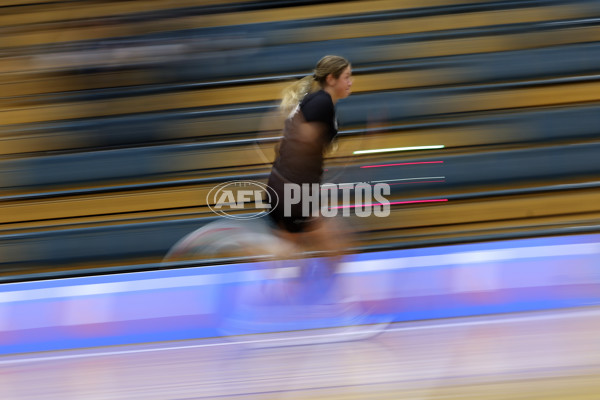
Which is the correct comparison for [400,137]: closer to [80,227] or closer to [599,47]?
[599,47]

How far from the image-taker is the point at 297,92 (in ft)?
11.8

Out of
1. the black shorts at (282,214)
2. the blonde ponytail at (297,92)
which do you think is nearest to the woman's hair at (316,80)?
the blonde ponytail at (297,92)

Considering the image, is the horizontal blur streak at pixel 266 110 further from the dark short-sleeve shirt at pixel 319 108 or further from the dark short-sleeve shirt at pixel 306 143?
the dark short-sleeve shirt at pixel 319 108

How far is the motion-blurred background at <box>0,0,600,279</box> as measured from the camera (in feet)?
15.9

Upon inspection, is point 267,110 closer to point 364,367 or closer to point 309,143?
point 309,143

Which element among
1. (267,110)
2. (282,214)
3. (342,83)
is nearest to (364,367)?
(282,214)

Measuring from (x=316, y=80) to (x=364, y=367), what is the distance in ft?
4.65

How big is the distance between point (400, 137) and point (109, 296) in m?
2.19

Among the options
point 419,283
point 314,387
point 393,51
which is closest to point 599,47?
point 393,51

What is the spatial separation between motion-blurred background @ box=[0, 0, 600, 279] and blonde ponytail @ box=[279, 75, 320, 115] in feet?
4.09

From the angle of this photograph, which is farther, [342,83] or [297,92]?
[297,92]

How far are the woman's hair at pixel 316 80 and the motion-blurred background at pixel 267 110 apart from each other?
4.13 ft

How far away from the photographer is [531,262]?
4.12 m

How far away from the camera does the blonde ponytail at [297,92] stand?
3539mm
